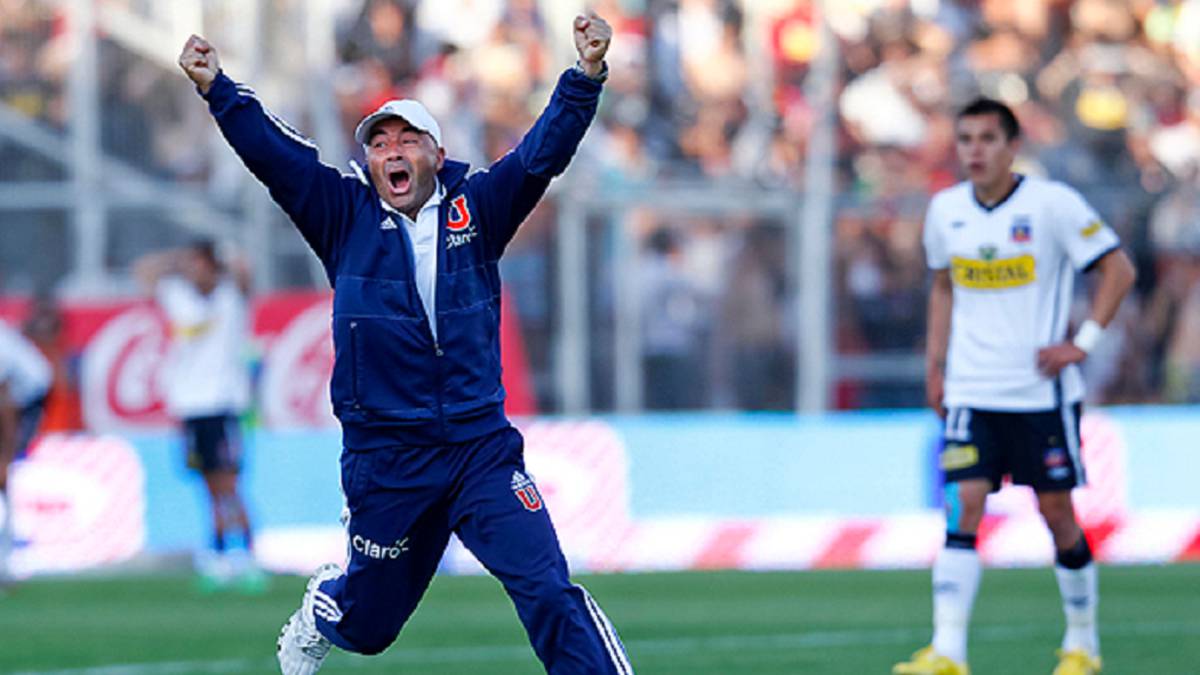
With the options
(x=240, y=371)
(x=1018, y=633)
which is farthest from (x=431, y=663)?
(x=240, y=371)

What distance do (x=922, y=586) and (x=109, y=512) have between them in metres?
6.73

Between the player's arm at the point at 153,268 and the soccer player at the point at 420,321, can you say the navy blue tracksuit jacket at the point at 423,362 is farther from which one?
the player's arm at the point at 153,268

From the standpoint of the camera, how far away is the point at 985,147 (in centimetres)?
1003

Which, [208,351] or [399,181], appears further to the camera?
[208,351]

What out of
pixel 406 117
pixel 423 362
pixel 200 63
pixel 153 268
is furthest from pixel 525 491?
pixel 153 268

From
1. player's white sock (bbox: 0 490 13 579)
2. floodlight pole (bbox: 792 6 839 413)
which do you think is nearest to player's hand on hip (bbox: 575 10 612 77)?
player's white sock (bbox: 0 490 13 579)

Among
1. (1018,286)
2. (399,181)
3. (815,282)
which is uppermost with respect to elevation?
(399,181)

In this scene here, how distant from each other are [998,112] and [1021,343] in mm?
1005

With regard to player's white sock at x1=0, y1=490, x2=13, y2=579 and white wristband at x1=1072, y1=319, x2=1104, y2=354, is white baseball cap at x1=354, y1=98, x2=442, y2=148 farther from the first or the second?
player's white sock at x1=0, y1=490, x2=13, y2=579

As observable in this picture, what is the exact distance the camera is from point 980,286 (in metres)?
10.2

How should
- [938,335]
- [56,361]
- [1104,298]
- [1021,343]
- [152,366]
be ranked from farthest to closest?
[152,366] < [56,361] < [938,335] < [1104,298] < [1021,343]

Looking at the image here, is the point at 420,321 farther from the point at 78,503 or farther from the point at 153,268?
the point at 153,268

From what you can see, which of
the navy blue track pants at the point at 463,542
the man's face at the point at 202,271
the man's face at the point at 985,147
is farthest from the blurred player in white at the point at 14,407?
the navy blue track pants at the point at 463,542

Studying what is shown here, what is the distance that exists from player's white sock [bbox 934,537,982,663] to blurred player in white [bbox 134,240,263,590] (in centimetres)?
820
